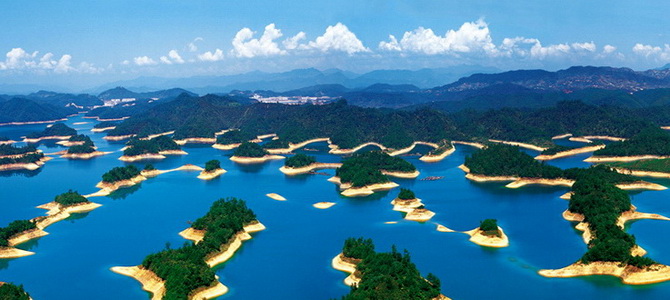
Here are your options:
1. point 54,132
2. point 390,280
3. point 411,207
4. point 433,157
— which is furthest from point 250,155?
point 54,132

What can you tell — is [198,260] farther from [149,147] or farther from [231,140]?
[231,140]

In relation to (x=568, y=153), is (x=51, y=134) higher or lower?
lower

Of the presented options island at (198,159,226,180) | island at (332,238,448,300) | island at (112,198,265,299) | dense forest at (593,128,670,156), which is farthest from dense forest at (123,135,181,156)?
dense forest at (593,128,670,156)

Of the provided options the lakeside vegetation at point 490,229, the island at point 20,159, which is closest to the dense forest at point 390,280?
the lakeside vegetation at point 490,229

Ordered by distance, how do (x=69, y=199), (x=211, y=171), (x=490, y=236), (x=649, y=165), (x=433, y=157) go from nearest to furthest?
(x=490, y=236)
(x=69, y=199)
(x=649, y=165)
(x=211, y=171)
(x=433, y=157)

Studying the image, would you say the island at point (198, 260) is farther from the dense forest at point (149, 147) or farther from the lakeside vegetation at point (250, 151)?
the dense forest at point (149, 147)


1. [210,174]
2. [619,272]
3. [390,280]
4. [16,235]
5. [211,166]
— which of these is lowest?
[210,174]
